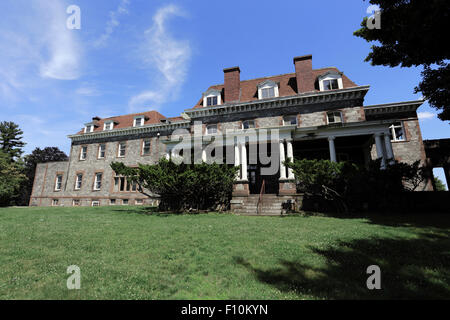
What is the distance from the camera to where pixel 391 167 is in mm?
11398

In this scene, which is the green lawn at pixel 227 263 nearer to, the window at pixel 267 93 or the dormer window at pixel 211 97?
the window at pixel 267 93

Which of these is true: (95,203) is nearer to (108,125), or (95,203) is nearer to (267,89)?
(108,125)

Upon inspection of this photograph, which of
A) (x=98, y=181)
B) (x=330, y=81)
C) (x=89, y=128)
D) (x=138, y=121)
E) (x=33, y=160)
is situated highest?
(x=330, y=81)

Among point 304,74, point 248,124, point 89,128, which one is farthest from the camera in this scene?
point 89,128

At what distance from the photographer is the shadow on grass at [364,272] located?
3.10 metres

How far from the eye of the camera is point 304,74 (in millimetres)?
19688

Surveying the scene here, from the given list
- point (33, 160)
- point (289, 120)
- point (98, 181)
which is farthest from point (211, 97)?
point (33, 160)

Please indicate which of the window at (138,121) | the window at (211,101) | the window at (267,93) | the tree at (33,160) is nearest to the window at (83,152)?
the window at (138,121)

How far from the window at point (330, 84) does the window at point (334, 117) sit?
92.0 inches

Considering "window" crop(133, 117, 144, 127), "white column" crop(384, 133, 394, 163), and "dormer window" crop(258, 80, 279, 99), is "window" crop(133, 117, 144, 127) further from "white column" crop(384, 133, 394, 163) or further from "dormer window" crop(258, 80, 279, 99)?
"white column" crop(384, 133, 394, 163)

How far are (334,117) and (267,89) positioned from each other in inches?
263

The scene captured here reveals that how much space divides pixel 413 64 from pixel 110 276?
13.9 m

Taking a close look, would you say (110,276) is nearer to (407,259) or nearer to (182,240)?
(182,240)
